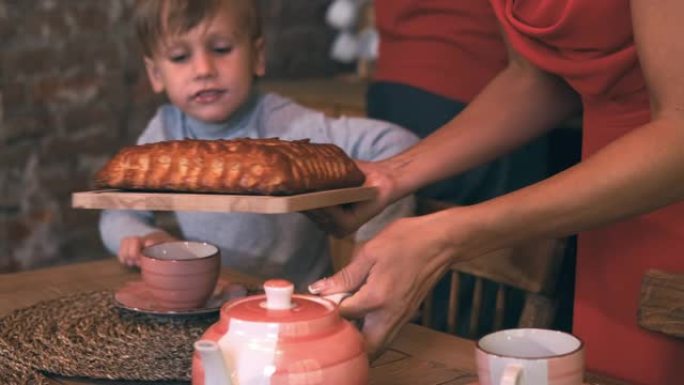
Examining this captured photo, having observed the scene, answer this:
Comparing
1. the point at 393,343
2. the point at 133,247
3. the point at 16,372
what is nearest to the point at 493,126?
the point at 393,343

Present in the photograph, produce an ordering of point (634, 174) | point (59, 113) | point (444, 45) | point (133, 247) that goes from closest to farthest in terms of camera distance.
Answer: point (634, 174), point (133, 247), point (444, 45), point (59, 113)

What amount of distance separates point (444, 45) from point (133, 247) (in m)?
0.70

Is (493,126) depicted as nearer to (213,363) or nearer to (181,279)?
(181,279)

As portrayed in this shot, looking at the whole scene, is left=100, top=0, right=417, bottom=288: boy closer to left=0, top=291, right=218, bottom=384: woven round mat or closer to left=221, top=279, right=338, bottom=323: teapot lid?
left=0, top=291, right=218, bottom=384: woven round mat

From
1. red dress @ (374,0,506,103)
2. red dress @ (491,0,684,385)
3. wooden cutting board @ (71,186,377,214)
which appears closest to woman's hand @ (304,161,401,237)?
wooden cutting board @ (71,186,377,214)

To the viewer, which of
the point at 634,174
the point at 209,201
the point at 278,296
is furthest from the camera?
the point at 209,201

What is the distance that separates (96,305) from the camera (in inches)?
59.3

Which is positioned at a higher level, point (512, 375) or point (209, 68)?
point (209, 68)

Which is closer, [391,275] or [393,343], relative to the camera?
[391,275]

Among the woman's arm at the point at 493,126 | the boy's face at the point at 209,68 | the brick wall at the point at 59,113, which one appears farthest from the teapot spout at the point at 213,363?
the brick wall at the point at 59,113

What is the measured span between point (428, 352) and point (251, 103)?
78 centimetres

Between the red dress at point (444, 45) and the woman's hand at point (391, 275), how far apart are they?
913 mm

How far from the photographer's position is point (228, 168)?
129cm

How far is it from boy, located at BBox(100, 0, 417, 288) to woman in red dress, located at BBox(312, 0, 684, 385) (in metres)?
0.32
